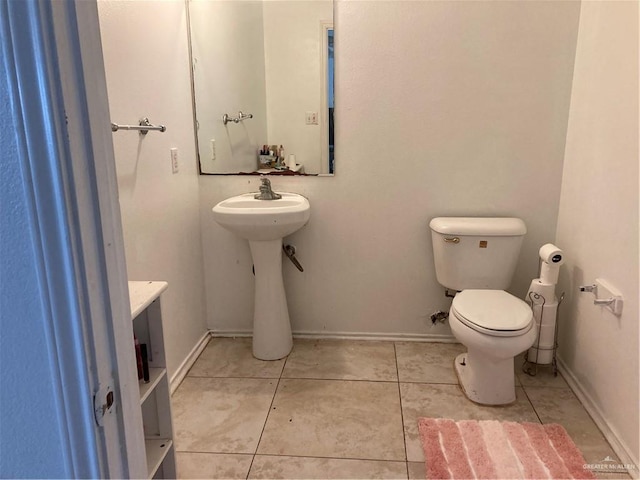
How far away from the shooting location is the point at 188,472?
1.68 m

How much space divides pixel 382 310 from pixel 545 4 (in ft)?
5.54

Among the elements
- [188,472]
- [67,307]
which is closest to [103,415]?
[67,307]

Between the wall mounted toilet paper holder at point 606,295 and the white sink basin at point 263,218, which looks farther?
the white sink basin at point 263,218

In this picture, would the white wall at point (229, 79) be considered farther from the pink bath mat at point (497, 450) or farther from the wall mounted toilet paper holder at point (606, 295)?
the wall mounted toilet paper holder at point (606, 295)

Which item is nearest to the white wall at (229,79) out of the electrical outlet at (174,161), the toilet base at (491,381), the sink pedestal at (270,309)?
the electrical outlet at (174,161)

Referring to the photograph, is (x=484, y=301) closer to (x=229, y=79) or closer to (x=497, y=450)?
(x=497, y=450)

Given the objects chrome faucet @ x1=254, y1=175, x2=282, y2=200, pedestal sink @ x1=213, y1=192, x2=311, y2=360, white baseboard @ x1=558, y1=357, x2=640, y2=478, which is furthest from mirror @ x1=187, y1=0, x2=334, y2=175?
white baseboard @ x1=558, y1=357, x2=640, y2=478

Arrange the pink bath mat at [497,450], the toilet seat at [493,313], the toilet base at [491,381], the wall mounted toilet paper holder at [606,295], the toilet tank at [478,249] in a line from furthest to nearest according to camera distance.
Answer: the toilet tank at [478,249] < the toilet base at [491,381] < the toilet seat at [493,313] < the wall mounted toilet paper holder at [606,295] < the pink bath mat at [497,450]

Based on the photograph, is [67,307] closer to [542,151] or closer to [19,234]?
[19,234]

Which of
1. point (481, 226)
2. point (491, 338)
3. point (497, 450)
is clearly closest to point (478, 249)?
point (481, 226)

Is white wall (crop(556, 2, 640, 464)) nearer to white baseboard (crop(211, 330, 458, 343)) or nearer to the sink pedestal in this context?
white baseboard (crop(211, 330, 458, 343))

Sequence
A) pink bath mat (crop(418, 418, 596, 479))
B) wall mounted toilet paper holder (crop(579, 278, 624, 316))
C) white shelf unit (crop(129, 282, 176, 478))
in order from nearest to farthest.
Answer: white shelf unit (crop(129, 282, 176, 478))
pink bath mat (crop(418, 418, 596, 479))
wall mounted toilet paper holder (crop(579, 278, 624, 316))

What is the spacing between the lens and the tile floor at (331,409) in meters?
1.72

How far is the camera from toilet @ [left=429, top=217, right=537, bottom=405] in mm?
1909
